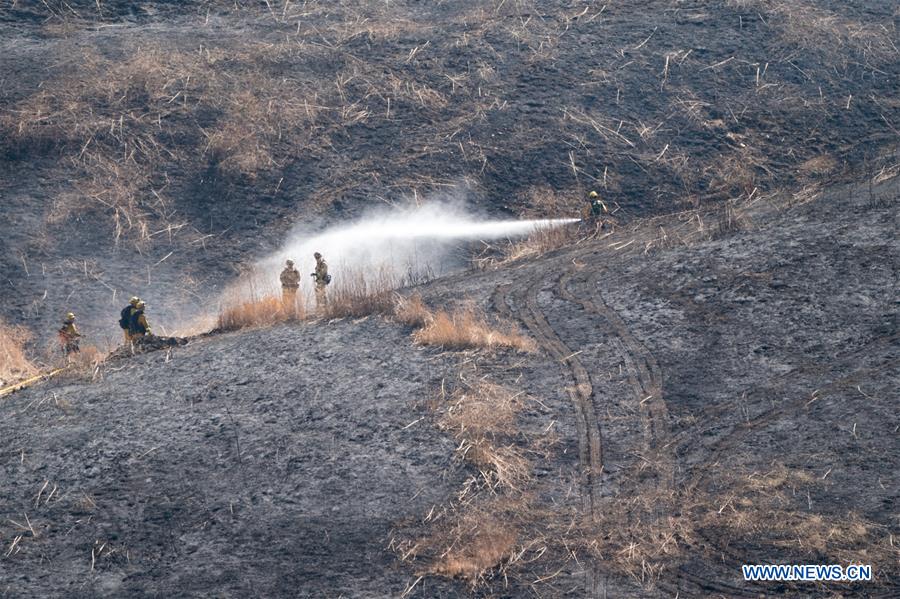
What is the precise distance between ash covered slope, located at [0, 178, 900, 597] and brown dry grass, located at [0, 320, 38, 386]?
5.58ft

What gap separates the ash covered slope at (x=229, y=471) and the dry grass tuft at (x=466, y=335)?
1.08 feet

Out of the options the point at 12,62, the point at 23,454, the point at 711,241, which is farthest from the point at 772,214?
the point at 12,62

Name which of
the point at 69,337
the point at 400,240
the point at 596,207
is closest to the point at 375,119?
the point at 400,240

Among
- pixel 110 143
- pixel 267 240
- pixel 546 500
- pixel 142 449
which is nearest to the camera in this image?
pixel 546 500

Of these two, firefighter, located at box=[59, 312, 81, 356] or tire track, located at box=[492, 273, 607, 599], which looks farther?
firefighter, located at box=[59, 312, 81, 356]

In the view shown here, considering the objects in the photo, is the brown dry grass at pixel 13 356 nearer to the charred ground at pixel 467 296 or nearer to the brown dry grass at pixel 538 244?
the charred ground at pixel 467 296

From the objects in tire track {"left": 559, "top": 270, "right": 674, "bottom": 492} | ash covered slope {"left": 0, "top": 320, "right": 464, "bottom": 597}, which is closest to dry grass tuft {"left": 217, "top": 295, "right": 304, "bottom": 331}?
ash covered slope {"left": 0, "top": 320, "right": 464, "bottom": 597}

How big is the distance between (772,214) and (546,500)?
370 inches

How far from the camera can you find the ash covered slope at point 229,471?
33.2 feet

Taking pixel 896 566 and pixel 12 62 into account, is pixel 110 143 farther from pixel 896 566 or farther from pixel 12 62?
pixel 896 566

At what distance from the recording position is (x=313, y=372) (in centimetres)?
1391

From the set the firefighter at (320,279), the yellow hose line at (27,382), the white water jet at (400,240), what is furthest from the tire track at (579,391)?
the yellow hose line at (27,382)

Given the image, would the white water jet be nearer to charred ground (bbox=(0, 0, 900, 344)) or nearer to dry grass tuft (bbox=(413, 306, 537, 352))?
charred ground (bbox=(0, 0, 900, 344))

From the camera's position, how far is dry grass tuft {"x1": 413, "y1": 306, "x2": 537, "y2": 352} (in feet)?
46.5
